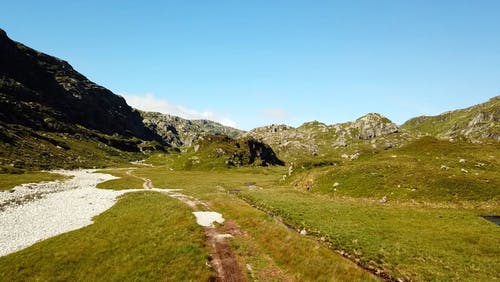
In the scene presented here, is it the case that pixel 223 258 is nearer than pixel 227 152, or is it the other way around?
pixel 223 258

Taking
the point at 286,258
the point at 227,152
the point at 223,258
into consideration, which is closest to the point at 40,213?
the point at 223,258

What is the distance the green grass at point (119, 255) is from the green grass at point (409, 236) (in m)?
15.4

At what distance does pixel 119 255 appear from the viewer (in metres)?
26.4

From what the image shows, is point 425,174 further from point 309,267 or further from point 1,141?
point 1,141

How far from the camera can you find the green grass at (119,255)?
74.0 feet

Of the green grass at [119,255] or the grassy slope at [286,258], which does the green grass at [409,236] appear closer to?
the grassy slope at [286,258]

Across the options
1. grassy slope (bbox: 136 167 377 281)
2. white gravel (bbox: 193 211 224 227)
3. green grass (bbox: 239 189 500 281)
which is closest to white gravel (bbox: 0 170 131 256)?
white gravel (bbox: 193 211 224 227)

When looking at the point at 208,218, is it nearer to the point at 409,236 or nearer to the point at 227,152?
the point at 409,236

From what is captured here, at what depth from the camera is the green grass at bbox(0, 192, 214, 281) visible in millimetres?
22547

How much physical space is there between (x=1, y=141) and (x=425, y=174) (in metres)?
185

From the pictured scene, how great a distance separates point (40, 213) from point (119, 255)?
3204 cm

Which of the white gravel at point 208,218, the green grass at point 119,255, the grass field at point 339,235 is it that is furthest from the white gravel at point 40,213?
the white gravel at point 208,218

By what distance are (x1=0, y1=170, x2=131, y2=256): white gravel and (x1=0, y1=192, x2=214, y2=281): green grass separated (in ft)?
13.2

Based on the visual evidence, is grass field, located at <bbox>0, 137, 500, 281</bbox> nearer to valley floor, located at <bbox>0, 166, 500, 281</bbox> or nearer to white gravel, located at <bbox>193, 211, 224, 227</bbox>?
valley floor, located at <bbox>0, 166, 500, 281</bbox>
